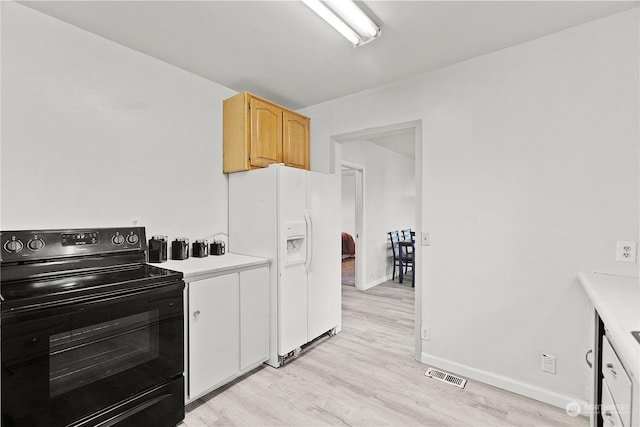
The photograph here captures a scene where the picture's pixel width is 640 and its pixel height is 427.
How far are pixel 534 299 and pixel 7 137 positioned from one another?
3.45 meters

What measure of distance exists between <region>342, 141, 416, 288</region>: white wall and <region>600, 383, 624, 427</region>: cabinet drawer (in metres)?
3.67

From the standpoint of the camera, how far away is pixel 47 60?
6.03 ft

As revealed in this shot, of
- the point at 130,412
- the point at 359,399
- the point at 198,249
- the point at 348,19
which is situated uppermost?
the point at 348,19

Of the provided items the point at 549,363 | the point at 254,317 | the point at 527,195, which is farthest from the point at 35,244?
the point at 549,363

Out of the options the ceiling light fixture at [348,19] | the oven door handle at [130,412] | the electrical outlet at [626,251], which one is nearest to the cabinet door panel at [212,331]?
the oven door handle at [130,412]

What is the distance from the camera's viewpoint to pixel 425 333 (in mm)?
2545

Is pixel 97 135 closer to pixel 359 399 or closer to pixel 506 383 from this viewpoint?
pixel 359 399

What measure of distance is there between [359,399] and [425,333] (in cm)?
84

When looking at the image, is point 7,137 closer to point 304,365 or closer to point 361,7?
point 361,7

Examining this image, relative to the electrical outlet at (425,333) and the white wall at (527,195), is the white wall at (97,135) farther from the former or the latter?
the electrical outlet at (425,333)

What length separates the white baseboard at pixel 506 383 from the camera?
1968 mm

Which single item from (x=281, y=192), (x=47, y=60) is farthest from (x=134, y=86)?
(x=281, y=192)

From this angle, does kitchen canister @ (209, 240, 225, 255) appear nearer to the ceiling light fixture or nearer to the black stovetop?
the black stovetop

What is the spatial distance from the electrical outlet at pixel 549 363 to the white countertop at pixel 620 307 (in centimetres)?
61
